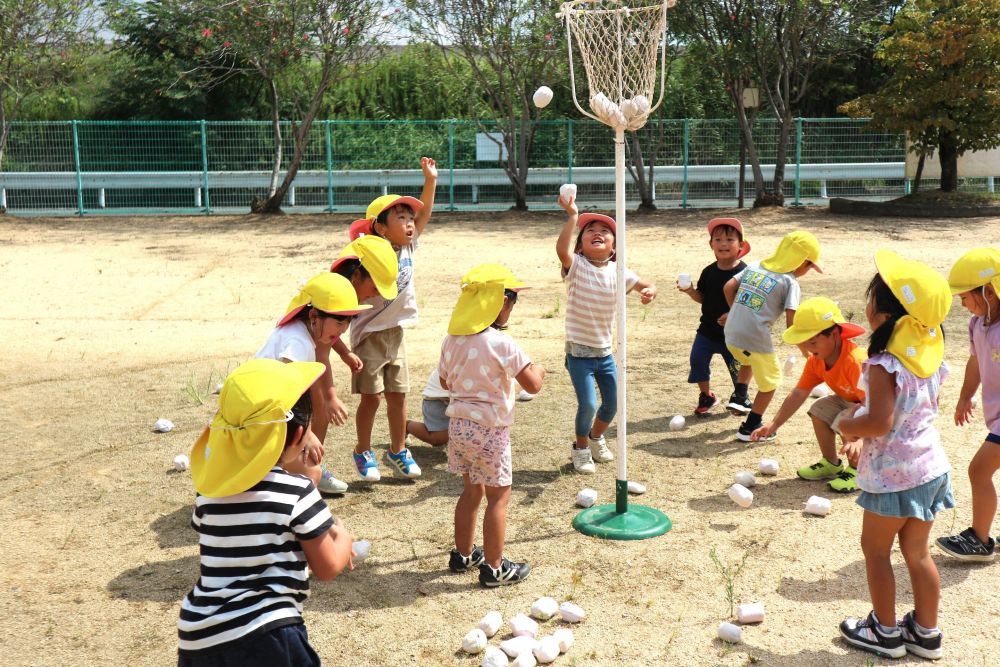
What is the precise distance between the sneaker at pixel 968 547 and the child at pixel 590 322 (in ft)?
6.71

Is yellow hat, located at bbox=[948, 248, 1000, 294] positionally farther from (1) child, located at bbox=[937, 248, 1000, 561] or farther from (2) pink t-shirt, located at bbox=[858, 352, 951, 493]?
(2) pink t-shirt, located at bbox=[858, 352, 951, 493]

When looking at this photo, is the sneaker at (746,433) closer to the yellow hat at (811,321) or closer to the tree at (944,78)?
the yellow hat at (811,321)

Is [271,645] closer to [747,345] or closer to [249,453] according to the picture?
[249,453]

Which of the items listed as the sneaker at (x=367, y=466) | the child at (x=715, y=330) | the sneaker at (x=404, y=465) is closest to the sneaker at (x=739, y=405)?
the child at (x=715, y=330)

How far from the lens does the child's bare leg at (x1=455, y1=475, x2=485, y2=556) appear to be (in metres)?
4.72

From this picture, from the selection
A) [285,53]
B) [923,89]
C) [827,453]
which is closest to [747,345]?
[827,453]

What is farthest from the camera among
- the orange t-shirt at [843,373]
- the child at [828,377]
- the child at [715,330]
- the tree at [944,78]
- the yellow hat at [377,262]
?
the tree at [944,78]

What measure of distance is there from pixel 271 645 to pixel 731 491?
3251mm

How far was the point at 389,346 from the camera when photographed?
6.05 meters

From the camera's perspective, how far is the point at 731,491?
554cm

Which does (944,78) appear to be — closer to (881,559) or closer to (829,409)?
(829,409)

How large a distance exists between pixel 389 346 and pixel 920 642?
11.0 feet

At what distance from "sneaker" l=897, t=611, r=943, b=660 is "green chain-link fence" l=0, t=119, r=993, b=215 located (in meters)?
16.9

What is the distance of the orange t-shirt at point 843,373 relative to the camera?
217 inches
